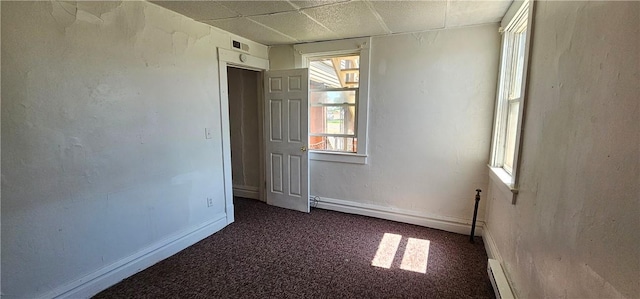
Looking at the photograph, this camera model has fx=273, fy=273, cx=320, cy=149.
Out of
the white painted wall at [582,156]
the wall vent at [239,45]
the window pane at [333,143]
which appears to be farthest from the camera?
the window pane at [333,143]

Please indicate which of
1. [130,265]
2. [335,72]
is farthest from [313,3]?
[130,265]

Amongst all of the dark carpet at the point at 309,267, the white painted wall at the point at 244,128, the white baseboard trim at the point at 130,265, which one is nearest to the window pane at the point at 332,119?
the white painted wall at the point at 244,128

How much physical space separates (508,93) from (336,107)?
1890 millimetres

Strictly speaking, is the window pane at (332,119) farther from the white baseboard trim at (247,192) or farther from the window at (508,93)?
the window at (508,93)

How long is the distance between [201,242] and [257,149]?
172cm

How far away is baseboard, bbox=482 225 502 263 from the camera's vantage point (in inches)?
92.8

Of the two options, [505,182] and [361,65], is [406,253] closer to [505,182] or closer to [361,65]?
[505,182]

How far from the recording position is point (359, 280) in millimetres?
2242

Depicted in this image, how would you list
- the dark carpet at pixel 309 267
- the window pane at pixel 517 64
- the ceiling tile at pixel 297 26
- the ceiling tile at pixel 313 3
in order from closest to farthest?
the dark carpet at pixel 309 267, the ceiling tile at pixel 313 3, the window pane at pixel 517 64, the ceiling tile at pixel 297 26

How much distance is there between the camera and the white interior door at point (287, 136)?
142 inches

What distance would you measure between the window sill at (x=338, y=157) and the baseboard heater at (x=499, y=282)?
5.79 feet

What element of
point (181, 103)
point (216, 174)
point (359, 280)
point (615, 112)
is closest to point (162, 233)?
point (216, 174)

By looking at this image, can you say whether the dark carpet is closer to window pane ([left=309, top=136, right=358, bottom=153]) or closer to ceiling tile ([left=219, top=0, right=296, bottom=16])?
window pane ([left=309, top=136, right=358, bottom=153])

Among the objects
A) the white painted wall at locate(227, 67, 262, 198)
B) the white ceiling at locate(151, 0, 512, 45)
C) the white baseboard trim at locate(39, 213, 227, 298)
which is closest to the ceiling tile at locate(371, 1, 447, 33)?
the white ceiling at locate(151, 0, 512, 45)
